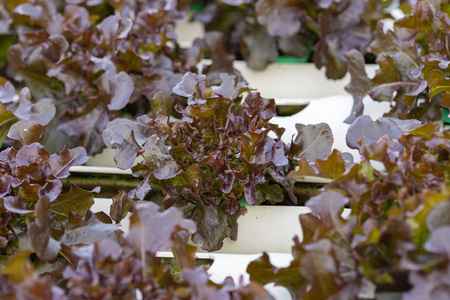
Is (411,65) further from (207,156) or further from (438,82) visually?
(207,156)

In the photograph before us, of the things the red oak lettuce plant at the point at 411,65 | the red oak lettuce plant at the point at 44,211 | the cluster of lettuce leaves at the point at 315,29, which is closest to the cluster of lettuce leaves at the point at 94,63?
the cluster of lettuce leaves at the point at 315,29

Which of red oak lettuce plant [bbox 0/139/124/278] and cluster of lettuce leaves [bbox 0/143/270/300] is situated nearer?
cluster of lettuce leaves [bbox 0/143/270/300]

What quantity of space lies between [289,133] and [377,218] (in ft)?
1.38

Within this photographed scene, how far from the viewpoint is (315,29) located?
4.39 ft

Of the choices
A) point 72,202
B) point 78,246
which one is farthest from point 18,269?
point 72,202

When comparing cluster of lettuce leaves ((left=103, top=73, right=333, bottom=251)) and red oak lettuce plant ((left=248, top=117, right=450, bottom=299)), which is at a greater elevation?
red oak lettuce plant ((left=248, top=117, right=450, bottom=299))

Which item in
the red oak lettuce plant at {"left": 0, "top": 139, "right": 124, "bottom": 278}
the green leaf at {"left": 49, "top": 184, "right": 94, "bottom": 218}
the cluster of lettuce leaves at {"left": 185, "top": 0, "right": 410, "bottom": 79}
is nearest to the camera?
the red oak lettuce plant at {"left": 0, "top": 139, "right": 124, "bottom": 278}

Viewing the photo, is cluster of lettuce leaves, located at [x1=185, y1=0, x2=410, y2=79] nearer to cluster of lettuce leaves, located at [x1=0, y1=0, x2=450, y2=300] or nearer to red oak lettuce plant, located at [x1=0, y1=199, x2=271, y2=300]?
cluster of lettuce leaves, located at [x1=0, y1=0, x2=450, y2=300]

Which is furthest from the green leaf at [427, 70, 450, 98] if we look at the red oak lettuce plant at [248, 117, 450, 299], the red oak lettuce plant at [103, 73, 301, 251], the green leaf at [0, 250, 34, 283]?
the green leaf at [0, 250, 34, 283]

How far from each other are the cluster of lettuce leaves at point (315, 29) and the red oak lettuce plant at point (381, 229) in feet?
1.62

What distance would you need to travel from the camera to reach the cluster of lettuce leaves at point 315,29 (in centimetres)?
130

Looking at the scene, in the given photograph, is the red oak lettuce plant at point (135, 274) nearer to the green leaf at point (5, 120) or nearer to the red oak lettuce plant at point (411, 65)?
the green leaf at point (5, 120)

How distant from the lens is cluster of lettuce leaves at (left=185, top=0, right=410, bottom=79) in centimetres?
130

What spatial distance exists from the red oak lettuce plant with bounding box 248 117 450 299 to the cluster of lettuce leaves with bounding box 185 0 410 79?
0.49 m
